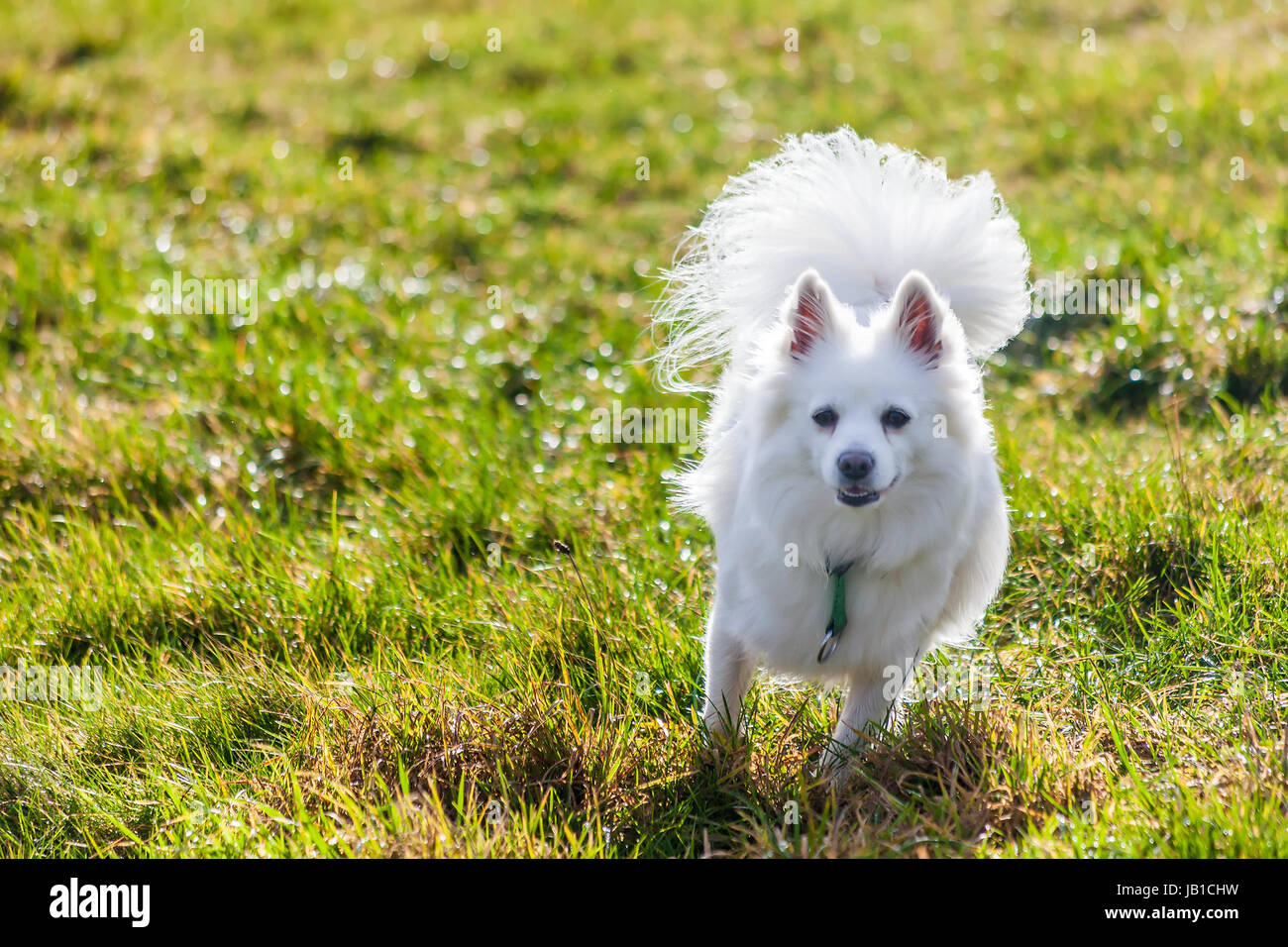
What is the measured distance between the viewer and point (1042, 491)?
4.30 meters

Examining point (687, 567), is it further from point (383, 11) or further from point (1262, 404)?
point (383, 11)

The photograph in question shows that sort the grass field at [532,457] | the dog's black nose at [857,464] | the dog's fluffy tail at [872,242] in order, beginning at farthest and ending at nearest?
1. the dog's fluffy tail at [872,242]
2. the grass field at [532,457]
3. the dog's black nose at [857,464]

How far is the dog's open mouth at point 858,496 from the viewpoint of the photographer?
2912 millimetres

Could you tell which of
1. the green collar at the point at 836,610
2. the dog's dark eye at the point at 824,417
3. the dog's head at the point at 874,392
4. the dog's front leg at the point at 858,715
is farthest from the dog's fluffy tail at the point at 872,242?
the dog's front leg at the point at 858,715

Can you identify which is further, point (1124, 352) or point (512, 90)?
point (512, 90)

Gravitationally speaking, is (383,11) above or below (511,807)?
above

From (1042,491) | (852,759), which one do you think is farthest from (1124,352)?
(852,759)

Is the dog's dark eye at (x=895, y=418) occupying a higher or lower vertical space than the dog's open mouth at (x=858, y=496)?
higher

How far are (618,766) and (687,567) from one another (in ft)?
3.49

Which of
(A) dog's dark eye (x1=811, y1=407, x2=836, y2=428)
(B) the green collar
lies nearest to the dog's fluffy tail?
(A) dog's dark eye (x1=811, y1=407, x2=836, y2=428)

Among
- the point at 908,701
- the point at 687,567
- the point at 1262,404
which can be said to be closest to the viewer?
the point at 908,701

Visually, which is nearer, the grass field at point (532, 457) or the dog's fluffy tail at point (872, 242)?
the grass field at point (532, 457)

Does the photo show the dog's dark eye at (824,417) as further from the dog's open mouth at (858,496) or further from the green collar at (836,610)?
the green collar at (836,610)

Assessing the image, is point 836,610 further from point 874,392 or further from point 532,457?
point 532,457
